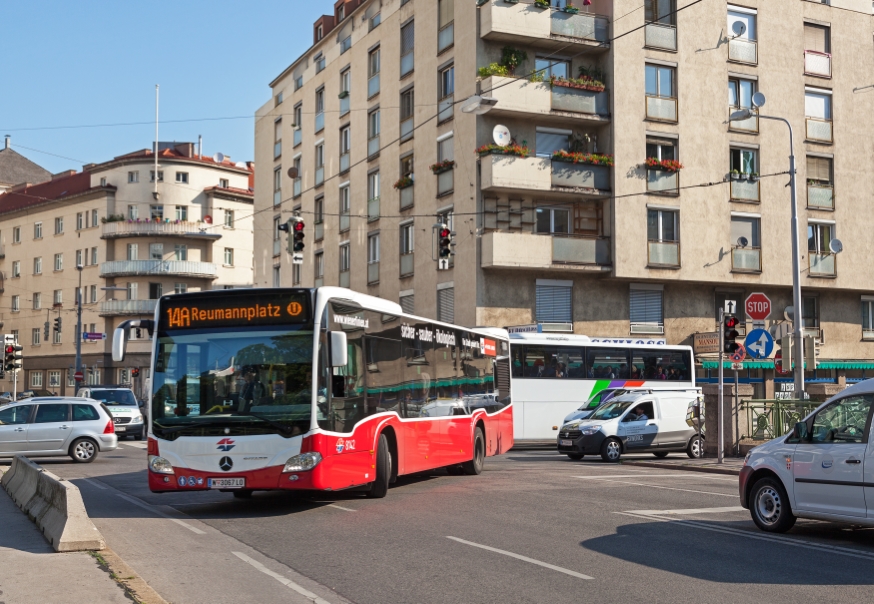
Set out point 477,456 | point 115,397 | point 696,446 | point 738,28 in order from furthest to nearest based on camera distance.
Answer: point 738,28, point 115,397, point 696,446, point 477,456

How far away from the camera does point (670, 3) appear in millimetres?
43000

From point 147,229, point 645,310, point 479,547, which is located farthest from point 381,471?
point 147,229

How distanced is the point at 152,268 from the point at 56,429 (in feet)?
183

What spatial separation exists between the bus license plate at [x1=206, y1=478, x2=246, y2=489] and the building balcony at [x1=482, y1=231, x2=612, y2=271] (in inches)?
1035

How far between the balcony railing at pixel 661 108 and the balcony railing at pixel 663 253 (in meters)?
4.90

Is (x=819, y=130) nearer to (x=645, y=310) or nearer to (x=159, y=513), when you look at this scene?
(x=645, y=310)

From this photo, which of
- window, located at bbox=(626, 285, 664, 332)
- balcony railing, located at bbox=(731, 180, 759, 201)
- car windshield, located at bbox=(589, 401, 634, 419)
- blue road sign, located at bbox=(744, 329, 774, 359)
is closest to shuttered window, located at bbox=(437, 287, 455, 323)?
window, located at bbox=(626, 285, 664, 332)

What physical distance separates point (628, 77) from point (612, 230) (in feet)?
19.7

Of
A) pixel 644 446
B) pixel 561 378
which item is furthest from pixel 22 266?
pixel 644 446

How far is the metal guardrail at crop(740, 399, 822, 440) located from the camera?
24.5 m

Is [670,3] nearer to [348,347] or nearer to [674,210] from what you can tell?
[674,210]

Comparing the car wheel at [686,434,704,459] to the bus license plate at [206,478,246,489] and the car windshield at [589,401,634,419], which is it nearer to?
the car windshield at [589,401,634,419]

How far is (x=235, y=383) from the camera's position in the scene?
13.6 meters

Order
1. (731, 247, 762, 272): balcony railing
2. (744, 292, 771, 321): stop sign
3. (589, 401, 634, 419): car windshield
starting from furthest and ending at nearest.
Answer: (731, 247, 762, 272): balcony railing, (589, 401, 634, 419): car windshield, (744, 292, 771, 321): stop sign
